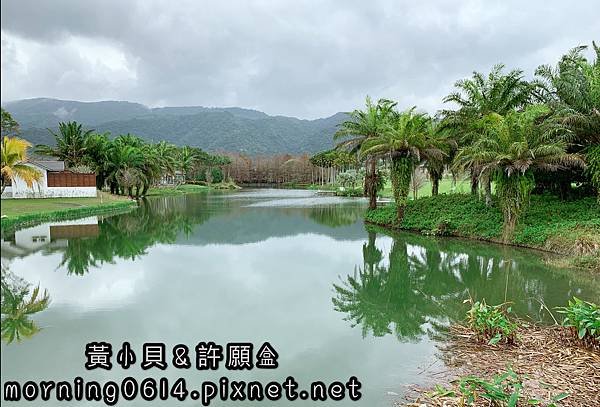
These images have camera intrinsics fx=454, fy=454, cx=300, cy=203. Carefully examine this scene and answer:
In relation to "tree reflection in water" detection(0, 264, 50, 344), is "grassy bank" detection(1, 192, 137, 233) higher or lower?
higher

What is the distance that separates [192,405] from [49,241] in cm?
1345

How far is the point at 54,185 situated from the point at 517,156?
32.9 meters

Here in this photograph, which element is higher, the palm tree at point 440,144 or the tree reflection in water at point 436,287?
the palm tree at point 440,144

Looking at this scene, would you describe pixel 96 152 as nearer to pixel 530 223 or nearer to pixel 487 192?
pixel 487 192

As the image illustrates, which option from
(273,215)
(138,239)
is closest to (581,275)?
(138,239)

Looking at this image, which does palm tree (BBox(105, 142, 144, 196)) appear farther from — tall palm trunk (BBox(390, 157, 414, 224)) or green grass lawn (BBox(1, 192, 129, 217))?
tall palm trunk (BBox(390, 157, 414, 224))

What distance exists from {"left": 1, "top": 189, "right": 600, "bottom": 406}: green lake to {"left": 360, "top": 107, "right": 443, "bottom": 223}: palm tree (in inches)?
127

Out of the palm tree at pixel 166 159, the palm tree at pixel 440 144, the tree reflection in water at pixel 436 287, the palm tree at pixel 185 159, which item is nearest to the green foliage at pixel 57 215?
the tree reflection in water at pixel 436 287

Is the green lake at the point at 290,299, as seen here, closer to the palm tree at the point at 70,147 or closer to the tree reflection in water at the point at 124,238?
the tree reflection in water at the point at 124,238

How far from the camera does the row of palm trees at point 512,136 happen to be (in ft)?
46.8

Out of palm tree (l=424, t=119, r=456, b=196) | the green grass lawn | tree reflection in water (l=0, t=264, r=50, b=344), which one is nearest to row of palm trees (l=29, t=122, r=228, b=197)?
the green grass lawn

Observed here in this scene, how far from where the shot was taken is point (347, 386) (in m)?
5.02

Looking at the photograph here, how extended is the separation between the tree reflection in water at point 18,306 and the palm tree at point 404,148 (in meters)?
13.8

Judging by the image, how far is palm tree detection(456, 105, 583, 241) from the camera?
14070 millimetres
